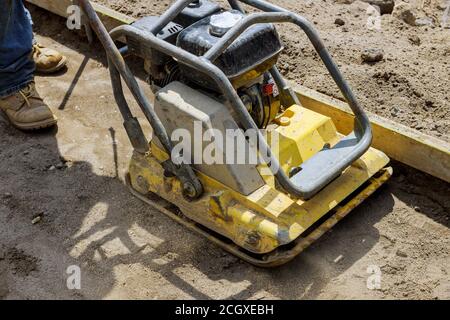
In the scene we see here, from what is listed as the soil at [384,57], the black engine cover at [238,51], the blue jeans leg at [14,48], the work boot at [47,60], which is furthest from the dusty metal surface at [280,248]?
the work boot at [47,60]

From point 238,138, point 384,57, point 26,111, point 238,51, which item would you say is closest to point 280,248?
point 238,138

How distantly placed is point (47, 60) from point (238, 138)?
1987 mm

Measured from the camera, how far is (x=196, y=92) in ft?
11.6

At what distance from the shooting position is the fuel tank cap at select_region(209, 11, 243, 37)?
348cm

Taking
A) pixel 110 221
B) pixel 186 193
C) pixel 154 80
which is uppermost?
pixel 154 80

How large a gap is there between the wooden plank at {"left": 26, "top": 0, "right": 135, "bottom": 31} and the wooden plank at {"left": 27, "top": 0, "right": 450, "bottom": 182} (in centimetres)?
139

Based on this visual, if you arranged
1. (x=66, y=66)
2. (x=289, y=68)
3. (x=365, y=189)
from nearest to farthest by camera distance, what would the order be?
(x=365, y=189), (x=289, y=68), (x=66, y=66)

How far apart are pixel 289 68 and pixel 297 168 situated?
1.16 meters

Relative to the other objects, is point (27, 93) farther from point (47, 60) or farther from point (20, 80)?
point (47, 60)

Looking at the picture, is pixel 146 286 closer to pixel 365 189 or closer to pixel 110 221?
pixel 110 221

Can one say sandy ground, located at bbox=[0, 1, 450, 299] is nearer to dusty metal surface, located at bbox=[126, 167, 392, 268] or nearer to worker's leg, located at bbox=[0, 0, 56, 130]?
dusty metal surface, located at bbox=[126, 167, 392, 268]

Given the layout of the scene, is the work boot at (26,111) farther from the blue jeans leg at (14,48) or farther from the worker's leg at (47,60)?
the worker's leg at (47,60)

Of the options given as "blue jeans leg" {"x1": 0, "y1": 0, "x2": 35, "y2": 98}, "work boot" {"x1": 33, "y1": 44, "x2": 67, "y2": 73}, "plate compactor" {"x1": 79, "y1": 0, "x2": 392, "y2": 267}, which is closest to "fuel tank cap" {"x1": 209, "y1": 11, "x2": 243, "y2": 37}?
"plate compactor" {"x1": 79, "y1": 0, "x2": 392, "y2": 267}

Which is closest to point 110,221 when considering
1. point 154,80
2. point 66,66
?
point 154,80
